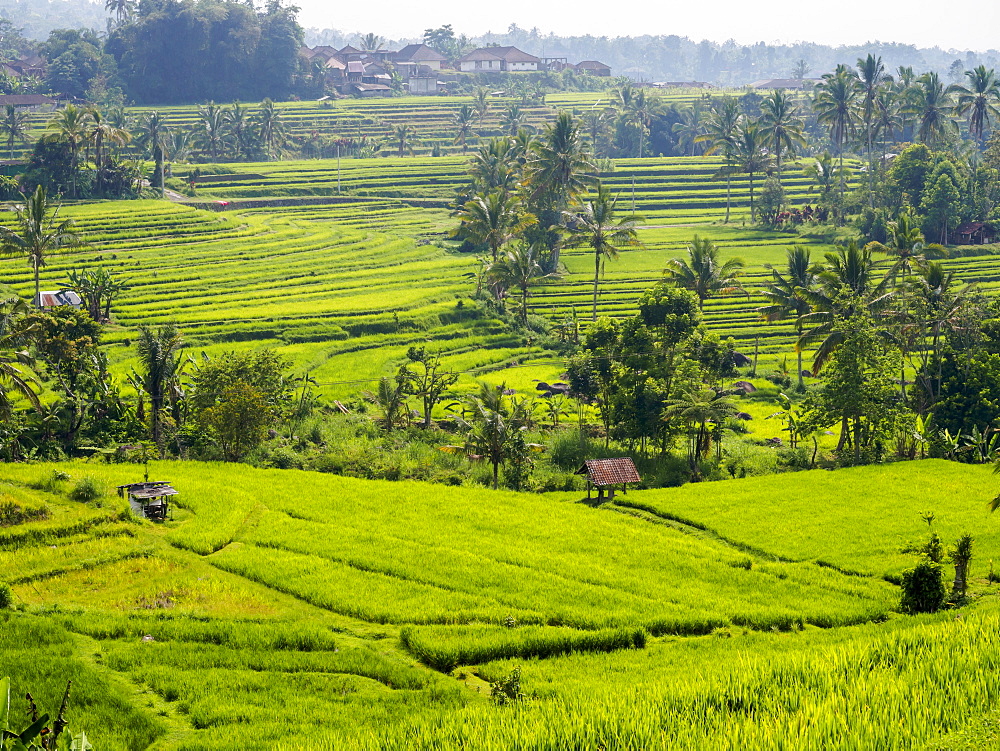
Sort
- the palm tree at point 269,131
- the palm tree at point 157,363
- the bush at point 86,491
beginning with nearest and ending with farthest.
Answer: the bush at point 86,491
the palm tree at point 157,363
the palm tree at point 269,131

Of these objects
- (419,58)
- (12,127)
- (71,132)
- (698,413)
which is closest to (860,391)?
(698,413)

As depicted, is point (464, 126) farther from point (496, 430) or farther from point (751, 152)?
point (496, 430)

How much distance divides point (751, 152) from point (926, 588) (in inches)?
2353

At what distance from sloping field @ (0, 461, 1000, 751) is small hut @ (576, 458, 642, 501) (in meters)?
0.95

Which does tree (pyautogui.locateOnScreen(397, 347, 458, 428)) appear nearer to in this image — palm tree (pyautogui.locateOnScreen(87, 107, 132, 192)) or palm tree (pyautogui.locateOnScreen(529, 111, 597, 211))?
palm tree (pyautogui.locateOnScreen(529, 111, 597, 211))

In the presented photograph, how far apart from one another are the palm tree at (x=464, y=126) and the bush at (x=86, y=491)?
2955 inches

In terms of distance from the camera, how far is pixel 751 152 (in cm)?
7588

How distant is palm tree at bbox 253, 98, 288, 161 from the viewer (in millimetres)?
96688

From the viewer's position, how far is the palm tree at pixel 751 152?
7444 cm

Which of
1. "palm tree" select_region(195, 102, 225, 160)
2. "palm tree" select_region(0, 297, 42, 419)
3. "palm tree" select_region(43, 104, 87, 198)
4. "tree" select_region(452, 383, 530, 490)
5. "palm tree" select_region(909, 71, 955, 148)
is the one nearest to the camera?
"palm tree" select_region(0, 297, 42, 419)

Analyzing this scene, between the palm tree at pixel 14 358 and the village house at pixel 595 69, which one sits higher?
the village house at pixel 595 69

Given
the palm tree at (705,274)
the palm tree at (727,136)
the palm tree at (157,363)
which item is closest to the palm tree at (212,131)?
the palm tree at (727,136)

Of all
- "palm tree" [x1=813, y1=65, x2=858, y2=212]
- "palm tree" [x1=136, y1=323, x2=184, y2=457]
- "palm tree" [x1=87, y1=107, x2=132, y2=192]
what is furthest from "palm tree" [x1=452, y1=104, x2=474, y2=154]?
"palm tree" [x1=136, y1=323, x2=184, y2=457]

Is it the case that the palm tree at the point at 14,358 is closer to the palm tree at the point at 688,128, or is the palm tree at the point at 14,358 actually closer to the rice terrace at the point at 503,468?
the rice terrace at the point at 503,468
